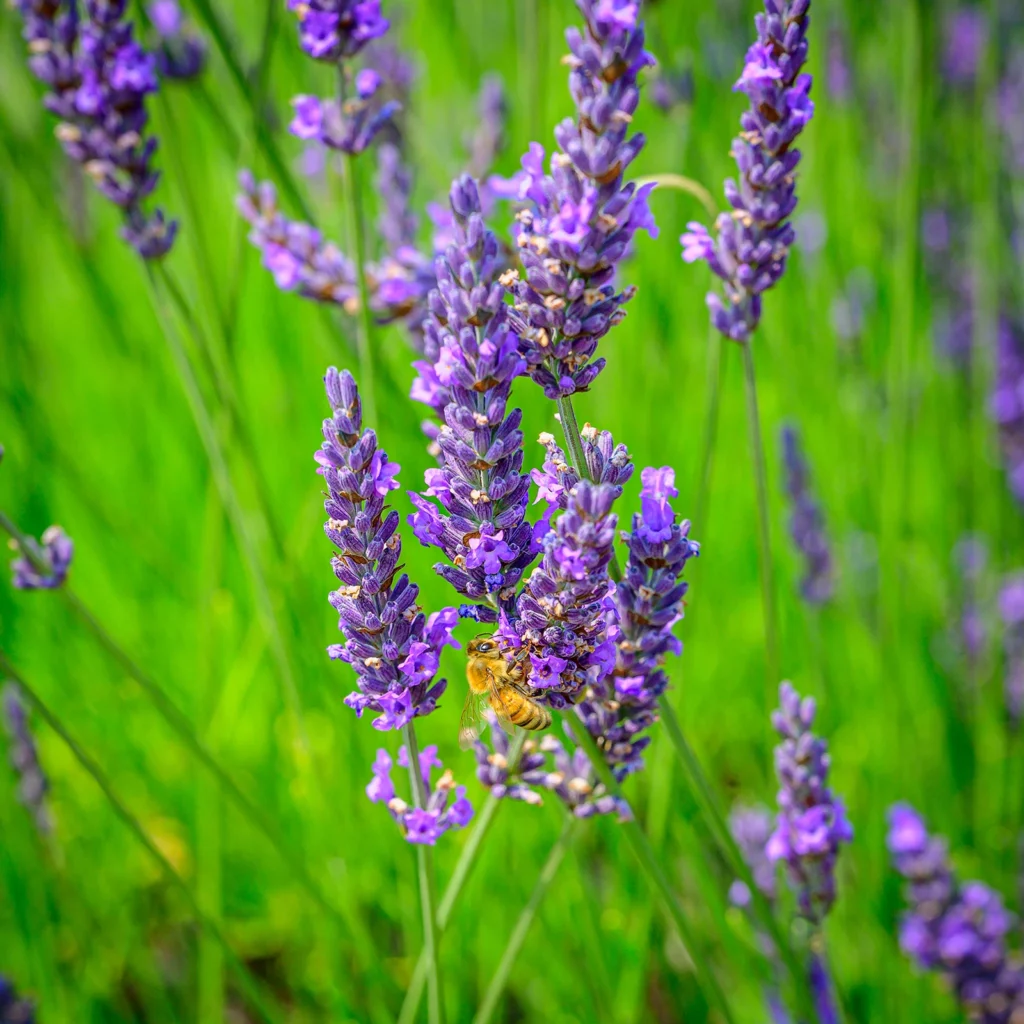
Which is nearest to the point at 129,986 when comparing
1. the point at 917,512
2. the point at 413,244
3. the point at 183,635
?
the point at 183,635

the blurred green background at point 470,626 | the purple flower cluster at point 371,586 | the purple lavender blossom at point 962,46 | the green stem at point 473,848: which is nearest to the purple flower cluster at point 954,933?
the blurred green background at point 470,626

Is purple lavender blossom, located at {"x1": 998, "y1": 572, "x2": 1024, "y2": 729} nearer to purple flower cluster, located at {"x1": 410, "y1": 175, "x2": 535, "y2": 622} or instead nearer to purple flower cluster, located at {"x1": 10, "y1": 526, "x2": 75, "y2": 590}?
purple flower cluster, located at {"x1": 410, "y1": 175, "x2": 535, "y2": 622}

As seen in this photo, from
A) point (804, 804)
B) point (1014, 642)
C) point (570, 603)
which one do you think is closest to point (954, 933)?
point (804, 804)

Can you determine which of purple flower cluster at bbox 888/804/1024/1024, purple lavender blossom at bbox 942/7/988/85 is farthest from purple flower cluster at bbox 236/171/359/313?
purple lavender blossom at bbox 942/7/988/85

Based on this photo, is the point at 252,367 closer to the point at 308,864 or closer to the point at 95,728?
the point at 95,728

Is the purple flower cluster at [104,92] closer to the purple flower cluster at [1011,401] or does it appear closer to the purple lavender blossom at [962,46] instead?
the purple flower cluster at [1011,401]
